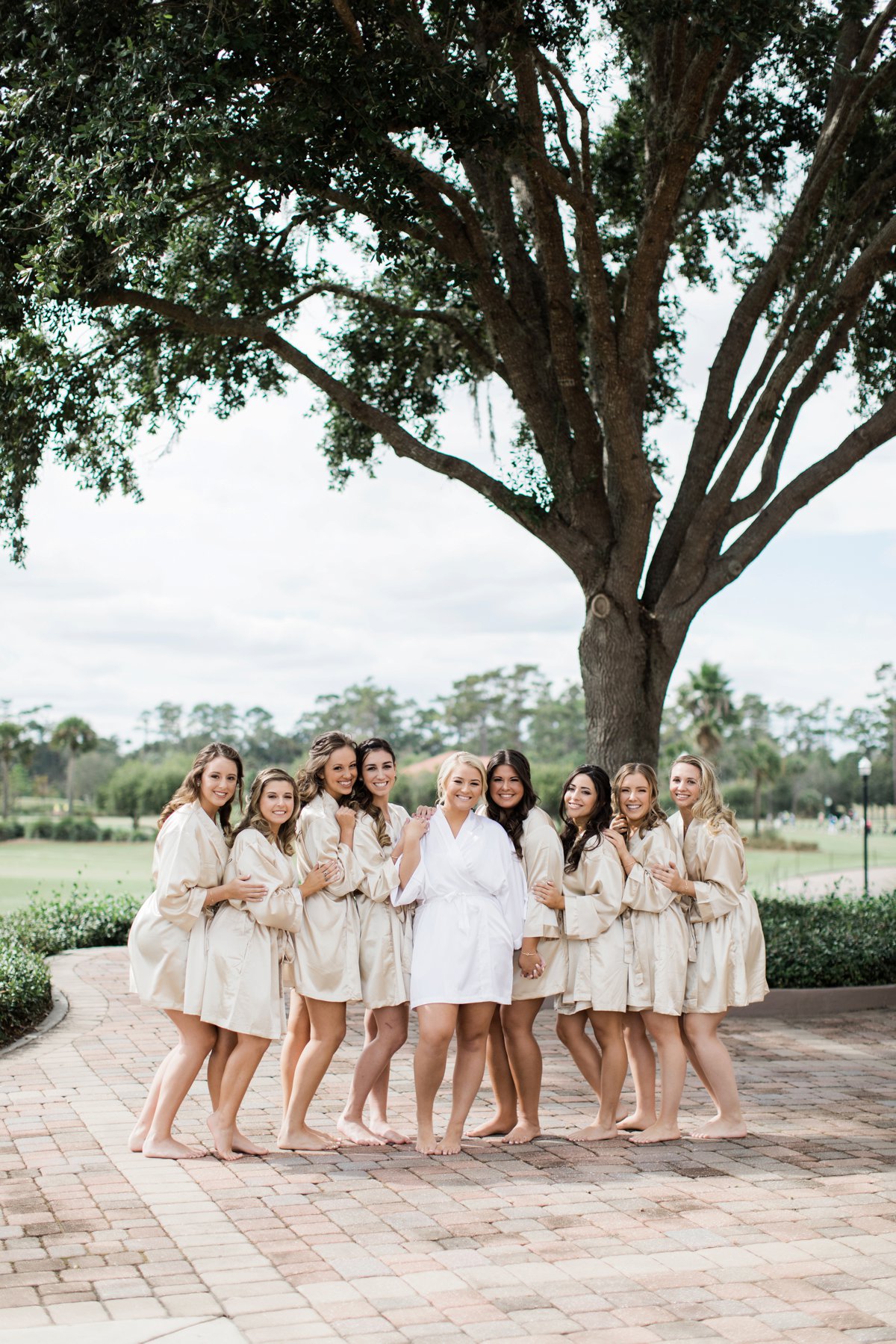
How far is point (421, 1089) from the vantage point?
6.09m

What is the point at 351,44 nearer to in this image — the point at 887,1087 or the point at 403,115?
the point at 403,115

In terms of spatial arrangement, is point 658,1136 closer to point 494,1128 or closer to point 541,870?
point 494,1128

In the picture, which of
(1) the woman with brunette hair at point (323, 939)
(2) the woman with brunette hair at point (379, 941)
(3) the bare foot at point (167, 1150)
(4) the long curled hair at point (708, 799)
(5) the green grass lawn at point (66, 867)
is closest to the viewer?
(3) the bare foot at point (167, 1150)

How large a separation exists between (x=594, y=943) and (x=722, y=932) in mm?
664

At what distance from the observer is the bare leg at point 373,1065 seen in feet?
20.7

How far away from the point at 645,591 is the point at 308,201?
14.8ft

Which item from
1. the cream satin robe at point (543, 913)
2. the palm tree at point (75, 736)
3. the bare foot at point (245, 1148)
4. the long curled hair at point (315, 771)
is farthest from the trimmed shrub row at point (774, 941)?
the palm tree at point (75, 736)

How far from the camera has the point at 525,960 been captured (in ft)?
20.6

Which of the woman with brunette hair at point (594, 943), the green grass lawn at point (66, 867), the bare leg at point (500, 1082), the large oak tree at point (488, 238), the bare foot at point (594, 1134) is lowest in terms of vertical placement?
the green grass lawn at point (66, 867)

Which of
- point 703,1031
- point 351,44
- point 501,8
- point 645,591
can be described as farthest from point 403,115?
point 703,1031

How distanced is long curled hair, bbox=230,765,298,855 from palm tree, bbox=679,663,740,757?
51.6m

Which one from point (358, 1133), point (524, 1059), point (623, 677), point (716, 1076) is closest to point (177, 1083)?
point (358, 1133)

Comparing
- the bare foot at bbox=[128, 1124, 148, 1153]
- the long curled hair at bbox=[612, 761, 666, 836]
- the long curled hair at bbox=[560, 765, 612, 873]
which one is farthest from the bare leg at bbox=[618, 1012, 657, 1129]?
the bare foot at bbox=[128, 1124, 148, 1153]

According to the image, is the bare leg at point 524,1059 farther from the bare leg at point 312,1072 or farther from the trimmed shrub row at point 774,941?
the trimmed shrub row at point 774,941
